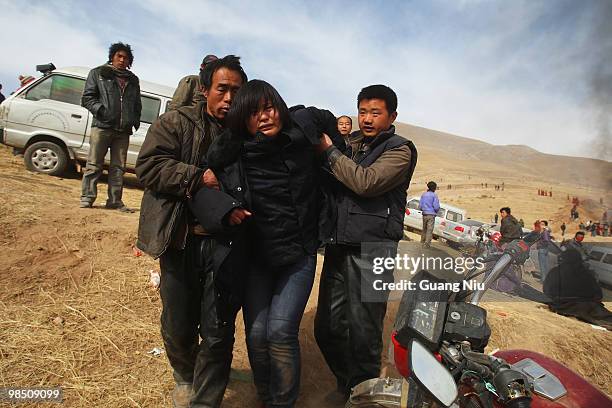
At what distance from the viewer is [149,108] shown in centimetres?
759

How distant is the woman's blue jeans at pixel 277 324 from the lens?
77.9 inches

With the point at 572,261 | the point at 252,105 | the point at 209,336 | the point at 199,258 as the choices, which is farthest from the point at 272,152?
the point at 572,261

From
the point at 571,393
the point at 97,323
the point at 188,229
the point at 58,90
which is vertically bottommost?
the point at 97,323

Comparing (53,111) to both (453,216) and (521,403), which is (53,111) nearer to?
(521,403)

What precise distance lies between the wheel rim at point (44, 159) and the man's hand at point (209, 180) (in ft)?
21.5

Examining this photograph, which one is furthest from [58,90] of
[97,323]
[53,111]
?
[97,323]

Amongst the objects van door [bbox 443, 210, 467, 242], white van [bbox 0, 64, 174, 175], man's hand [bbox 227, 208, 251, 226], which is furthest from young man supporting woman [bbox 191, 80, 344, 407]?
van door [bbox 443, 210, 467, 242]

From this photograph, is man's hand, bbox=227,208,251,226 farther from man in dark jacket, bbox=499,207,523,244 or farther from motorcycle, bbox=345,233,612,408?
man in dark jacket, bbox=499,207,523,244

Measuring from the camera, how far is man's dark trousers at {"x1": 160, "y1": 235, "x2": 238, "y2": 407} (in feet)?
6.51

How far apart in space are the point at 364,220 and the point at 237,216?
802 mm

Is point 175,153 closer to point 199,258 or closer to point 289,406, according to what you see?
point 199,258

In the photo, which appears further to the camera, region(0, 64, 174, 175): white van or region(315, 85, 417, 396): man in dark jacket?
region(0, 64, 174, 175): white van

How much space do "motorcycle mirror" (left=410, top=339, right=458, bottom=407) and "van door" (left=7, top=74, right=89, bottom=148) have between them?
7516mm

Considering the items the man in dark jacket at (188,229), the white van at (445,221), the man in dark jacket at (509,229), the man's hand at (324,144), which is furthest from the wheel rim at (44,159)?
the white van at (445,221)
